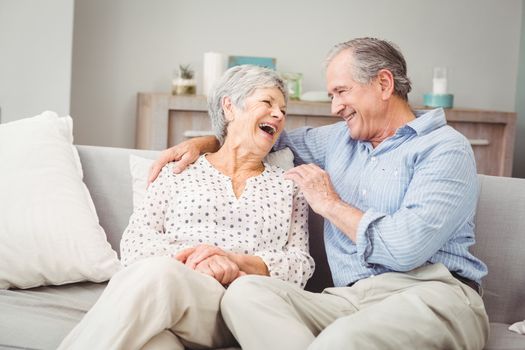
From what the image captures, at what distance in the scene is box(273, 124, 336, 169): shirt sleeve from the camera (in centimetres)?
249

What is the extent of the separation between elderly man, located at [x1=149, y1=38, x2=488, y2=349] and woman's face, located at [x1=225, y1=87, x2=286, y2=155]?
0.15 meters

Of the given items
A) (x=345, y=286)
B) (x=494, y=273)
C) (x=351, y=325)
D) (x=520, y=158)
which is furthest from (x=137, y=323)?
(x=520, y=158)

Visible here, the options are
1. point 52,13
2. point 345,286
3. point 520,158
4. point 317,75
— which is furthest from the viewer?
point 520,158

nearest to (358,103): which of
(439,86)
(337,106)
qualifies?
(337,106)

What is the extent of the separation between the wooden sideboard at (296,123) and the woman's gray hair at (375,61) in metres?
1.94

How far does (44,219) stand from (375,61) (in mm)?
1067

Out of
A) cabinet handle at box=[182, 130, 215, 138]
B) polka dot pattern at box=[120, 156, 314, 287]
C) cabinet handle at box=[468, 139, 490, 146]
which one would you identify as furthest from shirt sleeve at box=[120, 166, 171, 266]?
cabinet handle at box=[468, 139, 490, 146]

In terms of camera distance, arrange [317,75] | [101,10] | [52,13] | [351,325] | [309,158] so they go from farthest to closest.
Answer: [317,75] < [101,10] < [52,13] < [309,158] < [351,325]

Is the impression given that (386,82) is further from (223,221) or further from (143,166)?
(143,166)

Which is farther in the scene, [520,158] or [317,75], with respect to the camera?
[520,158]

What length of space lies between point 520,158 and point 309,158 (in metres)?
3.05

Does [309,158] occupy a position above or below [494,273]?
above

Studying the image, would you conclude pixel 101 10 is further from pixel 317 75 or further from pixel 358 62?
pixel 358 62

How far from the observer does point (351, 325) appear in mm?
1662
